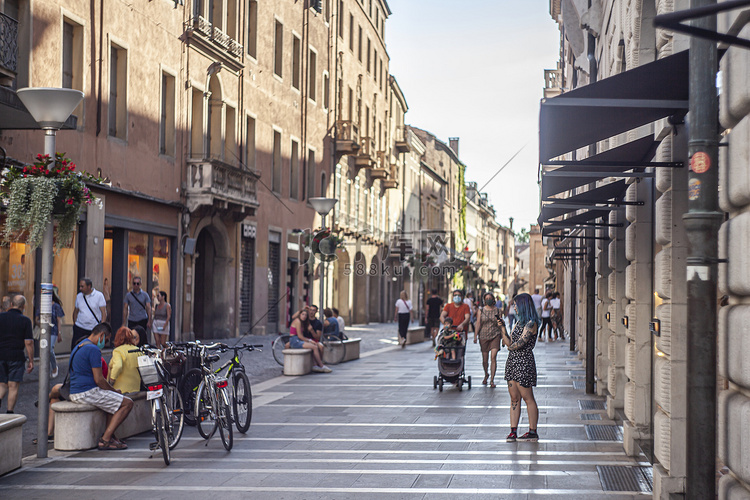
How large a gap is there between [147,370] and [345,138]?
34224mm

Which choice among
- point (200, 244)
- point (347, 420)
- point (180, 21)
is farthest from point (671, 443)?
point (200, 244)

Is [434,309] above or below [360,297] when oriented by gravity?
above

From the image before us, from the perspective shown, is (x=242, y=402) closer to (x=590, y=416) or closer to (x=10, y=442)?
(x=10, y=442)

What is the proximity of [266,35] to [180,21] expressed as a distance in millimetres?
8036

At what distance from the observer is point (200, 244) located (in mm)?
31109

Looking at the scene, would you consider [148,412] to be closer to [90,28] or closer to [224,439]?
[224,439]

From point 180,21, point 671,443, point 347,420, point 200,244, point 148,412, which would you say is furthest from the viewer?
point 200,244

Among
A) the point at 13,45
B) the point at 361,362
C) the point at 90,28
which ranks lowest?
the point at 361,362

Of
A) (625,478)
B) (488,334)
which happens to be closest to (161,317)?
(488,334)

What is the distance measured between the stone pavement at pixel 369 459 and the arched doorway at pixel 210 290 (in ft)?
49.7

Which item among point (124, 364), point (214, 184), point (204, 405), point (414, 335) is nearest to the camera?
point (204, 405)

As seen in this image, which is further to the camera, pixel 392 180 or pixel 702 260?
pixel 392 180

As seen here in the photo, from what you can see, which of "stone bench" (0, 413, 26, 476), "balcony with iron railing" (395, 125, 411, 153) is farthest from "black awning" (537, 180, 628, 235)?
"balcony with iron railing" (395, 125, 411, 153)

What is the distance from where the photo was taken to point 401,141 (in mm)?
62594
